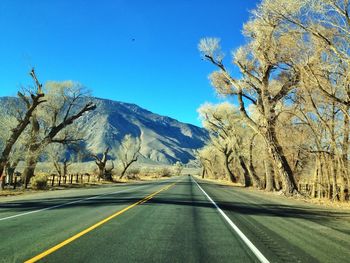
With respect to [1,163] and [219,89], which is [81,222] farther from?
[219,89]

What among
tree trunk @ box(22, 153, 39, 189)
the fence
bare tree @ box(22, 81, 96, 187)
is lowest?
the fence

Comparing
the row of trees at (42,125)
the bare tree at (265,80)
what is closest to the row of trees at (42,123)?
the row of trees at (42,125)

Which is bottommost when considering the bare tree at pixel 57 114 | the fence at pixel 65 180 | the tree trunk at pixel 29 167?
the fence at pixel 65 180

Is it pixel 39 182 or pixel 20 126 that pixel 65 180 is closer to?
pixel 39 182

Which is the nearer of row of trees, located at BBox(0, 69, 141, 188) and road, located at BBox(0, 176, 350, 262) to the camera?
road, located at BBox(0, 176, 350, 262)

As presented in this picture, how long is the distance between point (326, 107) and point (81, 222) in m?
19.5

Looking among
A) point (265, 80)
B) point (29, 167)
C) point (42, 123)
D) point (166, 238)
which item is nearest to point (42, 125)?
point (42, 123)

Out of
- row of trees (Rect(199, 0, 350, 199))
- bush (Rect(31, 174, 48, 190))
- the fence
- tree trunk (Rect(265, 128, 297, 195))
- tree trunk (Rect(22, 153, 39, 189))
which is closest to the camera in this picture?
row of trees (Rect(199, 0, 350, 199))

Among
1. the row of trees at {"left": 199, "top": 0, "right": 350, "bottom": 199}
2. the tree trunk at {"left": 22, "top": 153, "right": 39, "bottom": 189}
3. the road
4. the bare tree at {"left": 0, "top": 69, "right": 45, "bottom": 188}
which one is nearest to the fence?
the tree trunk at {"left": 22, "top": 153, "right": 39, "bottom": 189}

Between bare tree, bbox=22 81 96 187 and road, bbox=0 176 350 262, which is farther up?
bare tree, bbox=22 81 96 187

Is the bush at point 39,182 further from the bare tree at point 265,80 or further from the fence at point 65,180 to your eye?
the bare tree at point 265,80

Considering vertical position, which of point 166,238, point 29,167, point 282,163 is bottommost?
point 166,238

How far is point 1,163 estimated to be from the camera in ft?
101

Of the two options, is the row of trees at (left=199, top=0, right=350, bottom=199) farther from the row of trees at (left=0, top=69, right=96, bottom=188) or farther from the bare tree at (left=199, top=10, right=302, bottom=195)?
the row of trees at (left=0, top=69, right=96, bottom=188)
